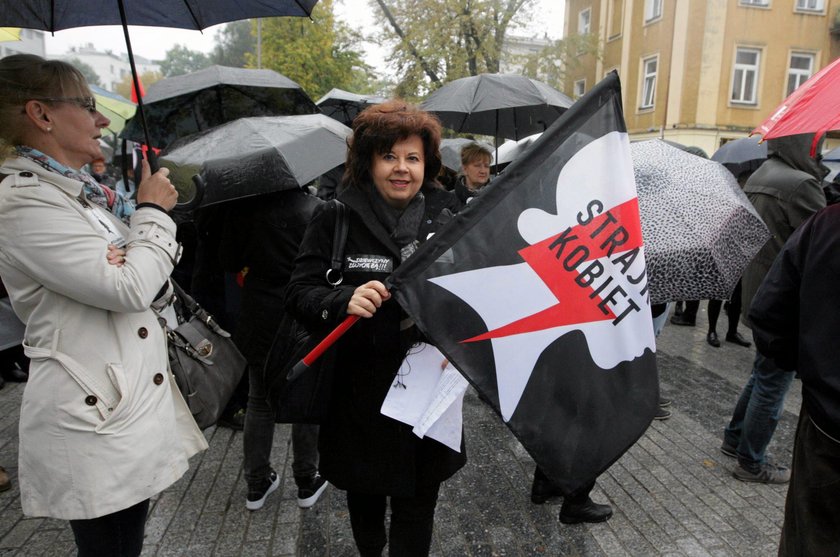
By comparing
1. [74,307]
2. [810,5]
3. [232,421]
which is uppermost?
[810,5]

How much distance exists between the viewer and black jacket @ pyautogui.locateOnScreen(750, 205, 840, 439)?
6.34 feet

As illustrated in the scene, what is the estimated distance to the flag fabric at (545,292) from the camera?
5.19 ft

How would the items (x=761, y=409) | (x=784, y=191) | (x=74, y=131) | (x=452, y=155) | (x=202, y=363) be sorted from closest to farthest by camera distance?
(x=74, y=131)
(x=202, y=363)
(x=761, y=409)
(x=784, y=191)
(x=452, y=155)

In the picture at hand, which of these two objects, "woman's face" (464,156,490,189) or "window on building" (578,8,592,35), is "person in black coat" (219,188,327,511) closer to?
"woman's face" (464,156,490,189)

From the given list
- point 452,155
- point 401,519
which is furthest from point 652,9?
point 401,519

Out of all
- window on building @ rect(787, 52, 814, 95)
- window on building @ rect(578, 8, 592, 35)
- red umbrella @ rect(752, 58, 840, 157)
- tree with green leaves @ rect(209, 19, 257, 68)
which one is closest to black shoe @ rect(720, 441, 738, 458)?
red umbrella @ rect(752, 58, 840, 157)

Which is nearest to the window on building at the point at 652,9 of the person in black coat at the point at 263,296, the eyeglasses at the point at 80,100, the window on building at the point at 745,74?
the window on building at the point at 745,74

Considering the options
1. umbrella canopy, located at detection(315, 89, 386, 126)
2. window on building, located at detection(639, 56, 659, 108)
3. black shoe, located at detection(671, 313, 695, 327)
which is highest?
window on building, located at detection(639, 56, 659, 108)

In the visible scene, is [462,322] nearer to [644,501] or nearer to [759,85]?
[644,501]

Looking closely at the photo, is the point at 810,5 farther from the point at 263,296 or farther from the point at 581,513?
the point at 263,296

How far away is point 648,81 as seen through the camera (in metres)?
22.4

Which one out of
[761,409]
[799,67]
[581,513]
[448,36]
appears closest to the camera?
[581,513]

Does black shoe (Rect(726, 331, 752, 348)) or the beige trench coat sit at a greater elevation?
the beige trench coat

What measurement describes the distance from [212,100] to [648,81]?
71.2 feet
